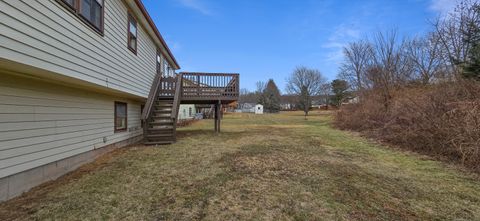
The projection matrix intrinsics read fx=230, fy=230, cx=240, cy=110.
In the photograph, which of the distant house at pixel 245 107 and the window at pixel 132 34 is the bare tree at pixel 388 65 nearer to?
the window at pixel 132 34

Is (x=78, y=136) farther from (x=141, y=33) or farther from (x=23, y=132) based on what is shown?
(x=141, y=33)

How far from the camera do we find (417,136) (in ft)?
24.6

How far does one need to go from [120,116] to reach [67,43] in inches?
171

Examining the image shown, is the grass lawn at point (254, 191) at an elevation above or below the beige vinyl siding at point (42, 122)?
below

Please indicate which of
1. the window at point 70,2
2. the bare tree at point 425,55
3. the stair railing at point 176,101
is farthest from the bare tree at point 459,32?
the window at point 70,2

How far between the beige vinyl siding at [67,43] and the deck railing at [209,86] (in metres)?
2.87

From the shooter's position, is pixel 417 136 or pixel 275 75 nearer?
pixel 417 136

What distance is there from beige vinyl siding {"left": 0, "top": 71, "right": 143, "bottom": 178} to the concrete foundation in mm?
95

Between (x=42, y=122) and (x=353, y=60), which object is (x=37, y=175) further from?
(x=353, y=60)

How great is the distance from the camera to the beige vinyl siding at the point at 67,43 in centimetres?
282

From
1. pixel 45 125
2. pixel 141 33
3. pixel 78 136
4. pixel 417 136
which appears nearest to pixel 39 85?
pixel 45 125

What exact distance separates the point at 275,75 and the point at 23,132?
68797mm

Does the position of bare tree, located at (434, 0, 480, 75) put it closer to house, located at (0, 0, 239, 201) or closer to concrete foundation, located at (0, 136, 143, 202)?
house, located at (0, 0, 239, 201)

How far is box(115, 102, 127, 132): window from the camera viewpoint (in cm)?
761
